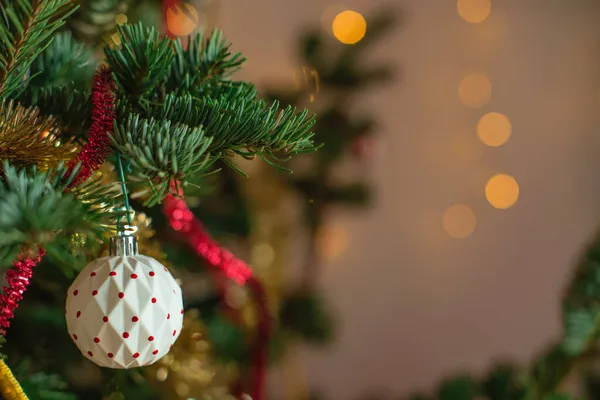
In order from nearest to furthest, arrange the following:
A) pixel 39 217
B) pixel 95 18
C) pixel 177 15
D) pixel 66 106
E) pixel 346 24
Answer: pixel 39 217 → pixel 66 106 → pixel 95 18 → pixel 177 15 → pixel 346 24

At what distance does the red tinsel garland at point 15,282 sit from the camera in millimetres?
285

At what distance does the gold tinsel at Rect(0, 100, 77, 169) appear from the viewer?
31 cm

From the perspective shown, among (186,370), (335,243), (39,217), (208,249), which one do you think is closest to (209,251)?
(208,249)

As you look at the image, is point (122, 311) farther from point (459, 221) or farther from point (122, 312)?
point (459, 221)

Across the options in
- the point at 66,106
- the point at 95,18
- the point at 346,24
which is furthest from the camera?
the point at 346,24

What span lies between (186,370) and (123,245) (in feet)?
0.74

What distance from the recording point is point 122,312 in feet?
0.99

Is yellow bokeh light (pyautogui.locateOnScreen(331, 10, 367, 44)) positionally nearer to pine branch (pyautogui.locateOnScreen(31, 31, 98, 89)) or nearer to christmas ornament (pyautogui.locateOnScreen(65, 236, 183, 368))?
pine branch (pyautogui.locateOnScreen(31, 31, 98, 89))

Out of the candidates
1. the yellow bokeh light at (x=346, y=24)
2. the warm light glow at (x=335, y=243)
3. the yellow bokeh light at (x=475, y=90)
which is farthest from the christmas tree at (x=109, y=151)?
the yellow bokeh light at (x=475, y=90)

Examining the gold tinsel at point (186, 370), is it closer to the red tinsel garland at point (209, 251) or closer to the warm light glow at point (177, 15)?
the red tinsel garland at point (209, 251)

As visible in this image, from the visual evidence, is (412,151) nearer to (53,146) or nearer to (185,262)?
(185,262)

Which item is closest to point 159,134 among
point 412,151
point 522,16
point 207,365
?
point 207,365

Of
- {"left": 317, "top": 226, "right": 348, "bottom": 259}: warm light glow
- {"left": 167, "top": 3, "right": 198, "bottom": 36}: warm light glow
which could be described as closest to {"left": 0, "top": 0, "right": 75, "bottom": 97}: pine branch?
{"left": 167, "top": 3, "right": 198, "bottom": 36}: warm light glow

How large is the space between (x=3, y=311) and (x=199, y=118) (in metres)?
0.14
